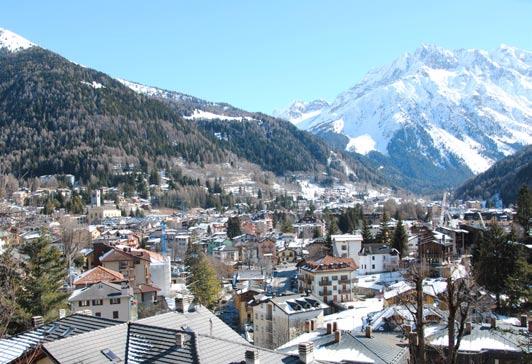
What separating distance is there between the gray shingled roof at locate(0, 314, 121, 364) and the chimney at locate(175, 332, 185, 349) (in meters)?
2.20

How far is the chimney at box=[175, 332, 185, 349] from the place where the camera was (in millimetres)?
14445

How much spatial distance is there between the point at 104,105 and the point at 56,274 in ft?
575

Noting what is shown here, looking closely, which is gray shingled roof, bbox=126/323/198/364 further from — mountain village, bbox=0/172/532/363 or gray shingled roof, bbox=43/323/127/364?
gray shingled roof, bbox=43/323/127/364

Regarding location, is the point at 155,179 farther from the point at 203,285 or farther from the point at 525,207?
the point at 203,285

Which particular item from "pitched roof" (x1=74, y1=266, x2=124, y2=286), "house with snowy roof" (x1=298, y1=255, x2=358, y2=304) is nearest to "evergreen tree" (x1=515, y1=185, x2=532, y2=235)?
"house with snowy roof" (x1=298, y1=255, x2=358, y2=304)

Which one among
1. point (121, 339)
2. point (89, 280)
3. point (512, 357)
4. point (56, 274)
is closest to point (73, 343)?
point (121, 339)

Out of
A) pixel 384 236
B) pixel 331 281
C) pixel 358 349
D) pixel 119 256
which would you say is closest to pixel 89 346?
pixel 358 349

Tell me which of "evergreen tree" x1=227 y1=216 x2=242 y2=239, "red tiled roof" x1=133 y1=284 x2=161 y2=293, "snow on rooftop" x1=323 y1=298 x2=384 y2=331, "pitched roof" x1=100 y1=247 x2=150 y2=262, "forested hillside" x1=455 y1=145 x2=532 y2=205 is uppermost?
"forested hillside" x1=455 y1=145 x2=532 y2=205

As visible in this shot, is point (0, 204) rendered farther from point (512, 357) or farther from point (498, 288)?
point (498, 288)

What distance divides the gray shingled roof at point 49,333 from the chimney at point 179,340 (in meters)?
2.20

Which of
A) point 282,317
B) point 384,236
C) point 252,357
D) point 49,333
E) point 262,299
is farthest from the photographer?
point 384,236

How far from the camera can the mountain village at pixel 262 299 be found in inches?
575

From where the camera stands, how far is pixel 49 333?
15906 millimetres

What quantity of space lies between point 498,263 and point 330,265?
1485 centimetres
